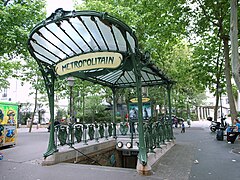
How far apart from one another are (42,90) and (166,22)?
14.2 metres

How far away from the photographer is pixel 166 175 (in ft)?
17.1

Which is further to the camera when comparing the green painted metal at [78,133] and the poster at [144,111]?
the poster at [144,111]

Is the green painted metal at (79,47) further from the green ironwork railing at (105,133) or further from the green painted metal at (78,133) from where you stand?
the green painted metal at (78,133)

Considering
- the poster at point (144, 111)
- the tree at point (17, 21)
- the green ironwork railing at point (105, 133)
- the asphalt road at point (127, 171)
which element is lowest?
the asphalt road at point (127, 171)

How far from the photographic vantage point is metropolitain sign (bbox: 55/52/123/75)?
232 inches

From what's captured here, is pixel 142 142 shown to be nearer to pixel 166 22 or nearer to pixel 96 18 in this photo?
pixel 96 18

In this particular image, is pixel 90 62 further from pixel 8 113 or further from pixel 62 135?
pixel 8 113

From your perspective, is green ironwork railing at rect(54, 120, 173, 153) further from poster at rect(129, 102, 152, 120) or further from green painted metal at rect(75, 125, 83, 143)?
poster at rect(129, 102, 152, 120)

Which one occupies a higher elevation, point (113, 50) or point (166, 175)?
point (113, 50)

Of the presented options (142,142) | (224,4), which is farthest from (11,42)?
(224,4)

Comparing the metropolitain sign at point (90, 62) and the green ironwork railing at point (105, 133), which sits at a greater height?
the metropolitain sign at point (90, 62)

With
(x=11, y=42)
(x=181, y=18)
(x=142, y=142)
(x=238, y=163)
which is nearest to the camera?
(x=142, y=142)

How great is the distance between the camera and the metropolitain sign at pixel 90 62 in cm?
589

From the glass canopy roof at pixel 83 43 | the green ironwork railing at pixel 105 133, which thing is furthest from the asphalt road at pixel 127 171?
the glass canopy roof at pixel 83 43
